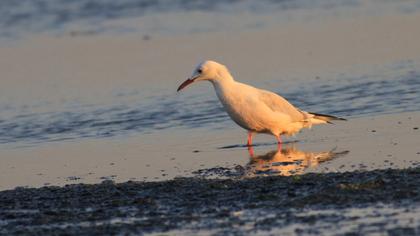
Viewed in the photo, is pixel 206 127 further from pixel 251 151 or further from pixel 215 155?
pixel 215 155

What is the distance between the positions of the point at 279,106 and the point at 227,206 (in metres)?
3.76

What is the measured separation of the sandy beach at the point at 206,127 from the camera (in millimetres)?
8469

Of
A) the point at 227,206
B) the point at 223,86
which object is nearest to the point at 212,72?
the point at 223,86

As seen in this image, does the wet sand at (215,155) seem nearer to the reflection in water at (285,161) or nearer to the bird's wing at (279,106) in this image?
the reflection in water at (285,161)

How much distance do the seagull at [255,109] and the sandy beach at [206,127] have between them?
198 millimetres

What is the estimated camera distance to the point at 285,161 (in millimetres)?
10914

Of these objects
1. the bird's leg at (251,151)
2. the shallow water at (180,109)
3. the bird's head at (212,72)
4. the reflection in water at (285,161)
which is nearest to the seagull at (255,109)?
the bird's head at (212,72)

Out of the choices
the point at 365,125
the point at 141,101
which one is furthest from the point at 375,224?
the point at 141,101

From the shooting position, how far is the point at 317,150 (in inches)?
446

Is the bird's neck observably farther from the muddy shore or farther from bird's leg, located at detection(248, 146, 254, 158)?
the muddy shore

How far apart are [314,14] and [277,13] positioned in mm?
831

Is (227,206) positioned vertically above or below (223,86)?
below

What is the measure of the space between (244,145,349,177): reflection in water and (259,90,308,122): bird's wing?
60 centimetres

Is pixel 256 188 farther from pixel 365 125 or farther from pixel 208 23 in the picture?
pixel 208 23
